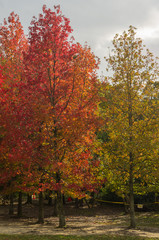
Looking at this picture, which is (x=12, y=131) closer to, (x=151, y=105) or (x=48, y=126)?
(x=48, y=126)

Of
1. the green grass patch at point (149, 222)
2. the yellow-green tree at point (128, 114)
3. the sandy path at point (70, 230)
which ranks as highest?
the yellow-green tree at point (128, 114)

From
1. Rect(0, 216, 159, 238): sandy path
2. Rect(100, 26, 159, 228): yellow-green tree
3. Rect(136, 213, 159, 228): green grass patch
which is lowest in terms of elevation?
Rect(136, 213, 159, 228): green grass patch

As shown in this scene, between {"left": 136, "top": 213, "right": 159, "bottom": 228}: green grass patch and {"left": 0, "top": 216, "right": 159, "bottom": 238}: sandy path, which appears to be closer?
{"left": 0, "top": 216, "right": 159, "bottom": 238}: sandy path

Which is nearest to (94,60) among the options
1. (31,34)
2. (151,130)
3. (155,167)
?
(31,34)

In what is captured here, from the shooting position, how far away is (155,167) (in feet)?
49.9

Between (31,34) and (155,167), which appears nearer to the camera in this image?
(31,34)

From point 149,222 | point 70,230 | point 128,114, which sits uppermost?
point 128,114

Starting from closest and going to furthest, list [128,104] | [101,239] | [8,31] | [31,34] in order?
[101,239] < [31,34] < [128,104] < [8,31]

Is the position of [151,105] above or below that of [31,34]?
below

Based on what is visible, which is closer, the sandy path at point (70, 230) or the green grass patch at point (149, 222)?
the sandy path at point (70, 230)

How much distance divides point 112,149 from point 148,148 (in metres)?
2.21

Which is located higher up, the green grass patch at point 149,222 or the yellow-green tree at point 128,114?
the yellow-green tree at point 128,114

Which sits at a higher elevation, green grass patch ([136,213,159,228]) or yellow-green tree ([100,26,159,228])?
yellow-green tree ([100,26,159,228])

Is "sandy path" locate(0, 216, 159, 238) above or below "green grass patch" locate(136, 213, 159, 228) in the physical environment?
above
